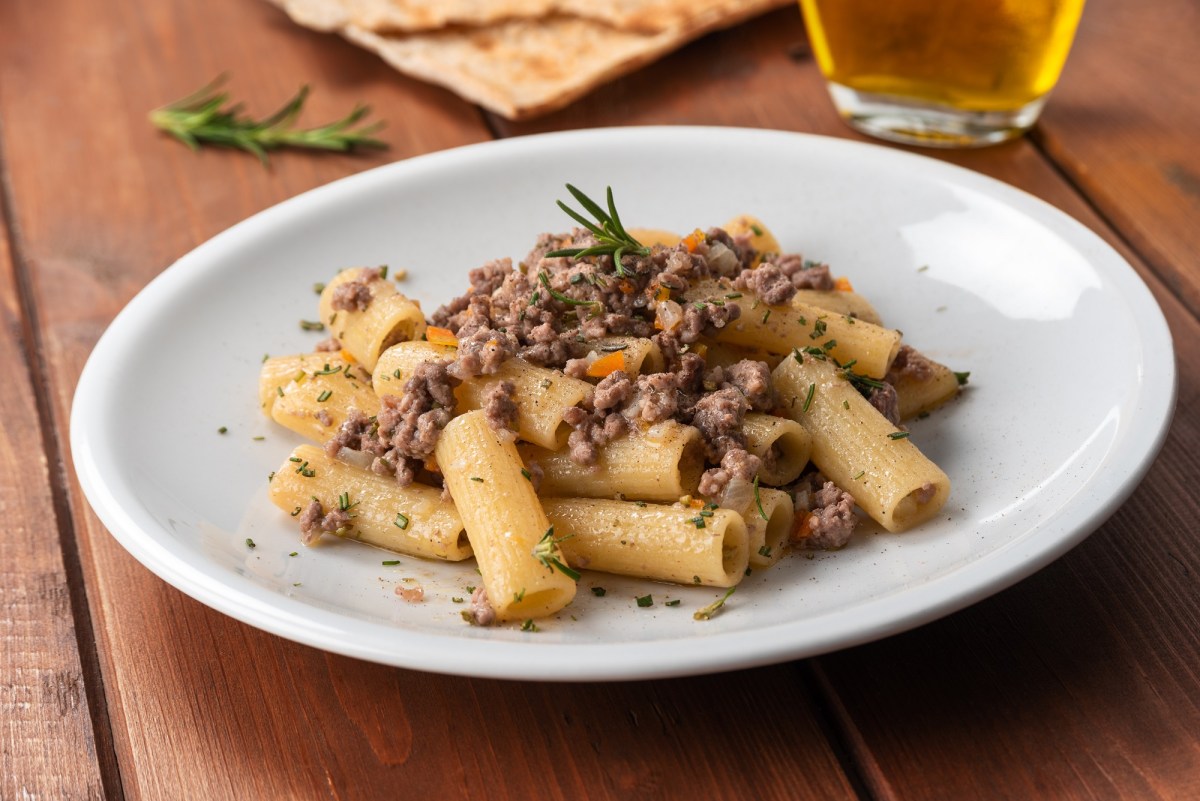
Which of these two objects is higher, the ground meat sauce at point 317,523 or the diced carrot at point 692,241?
the diced carrot at point 692,241

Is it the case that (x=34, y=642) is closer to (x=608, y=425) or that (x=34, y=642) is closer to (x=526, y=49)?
(x=608, y=425)

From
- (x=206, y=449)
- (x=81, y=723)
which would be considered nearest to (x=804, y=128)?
(x=206, y=449)

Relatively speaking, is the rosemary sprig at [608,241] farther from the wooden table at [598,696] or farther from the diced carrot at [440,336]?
the wooden table at [598,696]

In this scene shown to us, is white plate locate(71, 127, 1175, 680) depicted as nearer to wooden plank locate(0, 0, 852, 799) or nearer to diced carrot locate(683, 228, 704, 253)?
wooden plank locate(0, 0, 852, 799)

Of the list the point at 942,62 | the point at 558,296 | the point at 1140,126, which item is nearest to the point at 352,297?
the point at 558,296

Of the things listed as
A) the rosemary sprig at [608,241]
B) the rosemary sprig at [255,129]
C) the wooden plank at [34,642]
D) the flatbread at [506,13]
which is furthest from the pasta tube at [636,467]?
the flatbread at [506,13]

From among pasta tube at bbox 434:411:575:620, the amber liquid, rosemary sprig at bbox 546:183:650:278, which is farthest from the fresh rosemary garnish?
the amber liquid
